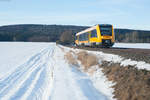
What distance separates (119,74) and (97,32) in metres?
14.5

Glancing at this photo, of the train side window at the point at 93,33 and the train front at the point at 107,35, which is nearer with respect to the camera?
the train front at the point at 107,35

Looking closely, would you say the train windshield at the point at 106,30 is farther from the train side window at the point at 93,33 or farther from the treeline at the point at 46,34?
the treeline at the point at 46,34

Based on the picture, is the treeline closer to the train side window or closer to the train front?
the train side window

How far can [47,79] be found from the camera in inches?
379

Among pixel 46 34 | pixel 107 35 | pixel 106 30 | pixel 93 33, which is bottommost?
pixel 46 34

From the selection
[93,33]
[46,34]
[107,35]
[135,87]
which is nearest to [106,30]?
[107,35]

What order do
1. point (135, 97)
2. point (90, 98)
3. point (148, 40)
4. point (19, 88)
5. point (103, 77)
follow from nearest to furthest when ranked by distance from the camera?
point (135, 97) < point (90, 98) < point (19, 88) < point (103, 77) < point (148, 40)

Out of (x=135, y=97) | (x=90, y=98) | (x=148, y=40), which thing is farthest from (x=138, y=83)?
(x=148, y=40)

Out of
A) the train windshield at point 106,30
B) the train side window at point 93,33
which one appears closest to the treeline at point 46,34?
the train side window at point 93,33

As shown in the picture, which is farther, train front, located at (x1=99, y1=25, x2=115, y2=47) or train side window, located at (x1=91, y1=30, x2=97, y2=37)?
train side window, located at (x1=91, y1=30, x2=97, y2=37)

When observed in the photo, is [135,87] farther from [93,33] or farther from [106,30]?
[93,33]

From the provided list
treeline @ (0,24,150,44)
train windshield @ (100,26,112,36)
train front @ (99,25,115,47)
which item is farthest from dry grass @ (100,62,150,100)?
treeline @ (0,24,150,44)

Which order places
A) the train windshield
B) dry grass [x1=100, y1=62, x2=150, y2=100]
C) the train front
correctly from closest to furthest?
dry grass [x1=100, y1=62, x2=150, y2=100] → the train front → the train windshield

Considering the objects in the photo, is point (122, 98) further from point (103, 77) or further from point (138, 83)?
point (103, 77)
